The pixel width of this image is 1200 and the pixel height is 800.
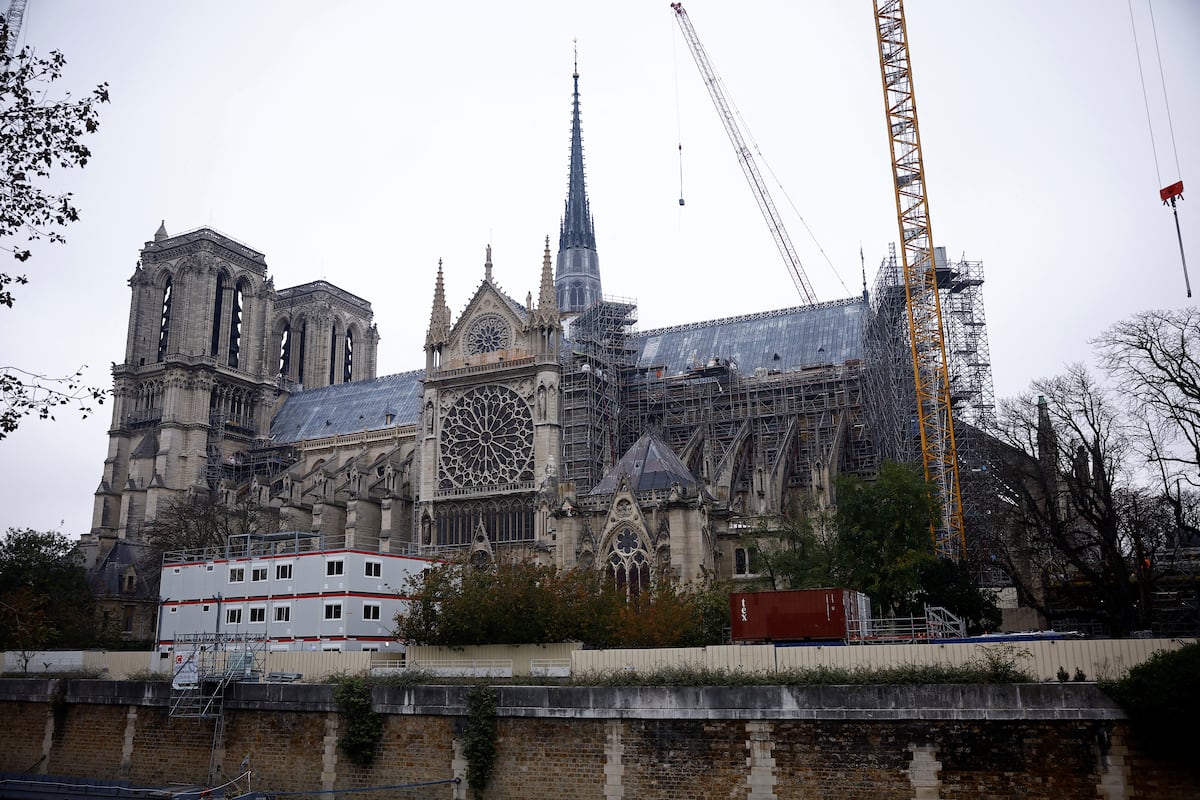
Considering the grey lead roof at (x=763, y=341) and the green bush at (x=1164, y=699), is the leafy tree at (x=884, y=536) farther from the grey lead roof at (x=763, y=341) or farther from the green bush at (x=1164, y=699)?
the grey lead roof at (x=763, y=341)

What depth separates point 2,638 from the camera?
49.8 m

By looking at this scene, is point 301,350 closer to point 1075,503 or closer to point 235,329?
point 235,329

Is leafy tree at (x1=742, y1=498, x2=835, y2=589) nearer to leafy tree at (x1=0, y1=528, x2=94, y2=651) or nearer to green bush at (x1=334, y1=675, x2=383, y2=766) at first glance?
green bush at (x1=334, y1=675, x2=383, y2=766)

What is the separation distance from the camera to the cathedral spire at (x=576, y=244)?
11050 cm

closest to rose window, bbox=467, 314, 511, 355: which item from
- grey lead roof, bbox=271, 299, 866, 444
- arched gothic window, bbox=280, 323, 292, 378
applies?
grey lead roof, bbox=271, 299, 866, 444

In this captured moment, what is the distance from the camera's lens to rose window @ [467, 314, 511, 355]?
66500mm

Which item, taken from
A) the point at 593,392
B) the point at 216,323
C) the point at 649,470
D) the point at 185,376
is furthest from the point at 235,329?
the point at 649,470

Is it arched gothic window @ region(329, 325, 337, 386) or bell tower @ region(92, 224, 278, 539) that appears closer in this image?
bell tower @ region(92, 224, 278, 539)

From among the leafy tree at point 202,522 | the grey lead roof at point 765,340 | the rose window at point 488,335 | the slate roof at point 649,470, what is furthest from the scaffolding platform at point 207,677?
the grey lead roof at point 765,340

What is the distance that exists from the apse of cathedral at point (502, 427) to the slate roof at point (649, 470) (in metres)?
0.13

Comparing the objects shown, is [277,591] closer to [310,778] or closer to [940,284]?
Result: [310,778]

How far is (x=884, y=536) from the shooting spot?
40312mm

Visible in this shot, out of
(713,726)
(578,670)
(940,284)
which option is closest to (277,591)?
(578,670)

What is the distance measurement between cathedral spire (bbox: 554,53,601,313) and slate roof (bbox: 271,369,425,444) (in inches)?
969
